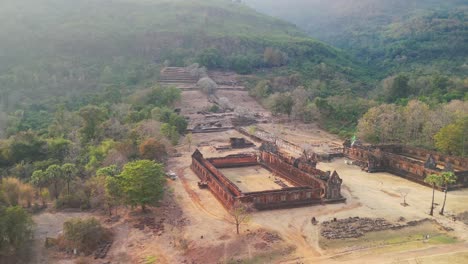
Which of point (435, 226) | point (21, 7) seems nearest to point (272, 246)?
point (435, 226)

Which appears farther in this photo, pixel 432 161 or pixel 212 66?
pixel 212 66

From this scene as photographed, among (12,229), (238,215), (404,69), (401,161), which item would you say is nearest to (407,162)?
(401,161)

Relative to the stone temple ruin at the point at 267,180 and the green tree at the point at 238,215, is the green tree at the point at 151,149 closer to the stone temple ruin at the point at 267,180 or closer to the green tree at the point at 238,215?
the stone temple ruin at the point at 267,180

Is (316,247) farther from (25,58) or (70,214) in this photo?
(25,58)

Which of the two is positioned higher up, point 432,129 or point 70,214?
point 432,129

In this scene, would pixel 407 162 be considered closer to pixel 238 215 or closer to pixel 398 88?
pixel 238 215
